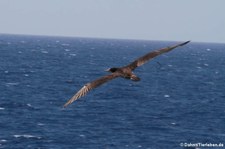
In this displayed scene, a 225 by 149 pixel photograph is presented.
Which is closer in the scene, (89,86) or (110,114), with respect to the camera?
(89,86)

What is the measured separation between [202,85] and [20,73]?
204 feet

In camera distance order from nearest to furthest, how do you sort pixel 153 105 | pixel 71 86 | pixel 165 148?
pixel 165 148, pixel 153 105, pixel 71 86

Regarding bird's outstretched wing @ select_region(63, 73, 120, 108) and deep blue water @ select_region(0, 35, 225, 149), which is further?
deep blue water @ select_region(0, 35, 225, 149)

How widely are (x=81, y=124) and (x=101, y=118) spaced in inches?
263

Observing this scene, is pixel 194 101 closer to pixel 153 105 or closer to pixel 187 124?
pixel 153 105

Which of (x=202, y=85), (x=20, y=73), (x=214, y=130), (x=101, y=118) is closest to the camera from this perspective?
(x=214, y=130)

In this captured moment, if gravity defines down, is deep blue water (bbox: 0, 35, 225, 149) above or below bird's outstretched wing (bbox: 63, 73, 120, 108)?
below

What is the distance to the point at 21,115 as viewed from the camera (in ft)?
348

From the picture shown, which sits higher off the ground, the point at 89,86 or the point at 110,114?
the point at 89,86

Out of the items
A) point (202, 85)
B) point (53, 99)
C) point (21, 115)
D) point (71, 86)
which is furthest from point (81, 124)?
point (202, 85)

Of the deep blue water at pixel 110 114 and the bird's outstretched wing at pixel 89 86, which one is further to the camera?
the deep blue water at pixel 110 114

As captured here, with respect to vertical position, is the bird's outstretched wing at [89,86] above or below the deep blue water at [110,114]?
above

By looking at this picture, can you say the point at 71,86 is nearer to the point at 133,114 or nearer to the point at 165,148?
the point at 133,114

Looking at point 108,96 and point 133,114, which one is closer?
point 133,114
